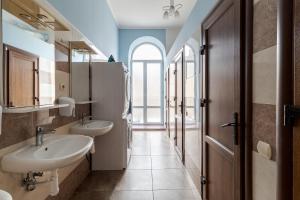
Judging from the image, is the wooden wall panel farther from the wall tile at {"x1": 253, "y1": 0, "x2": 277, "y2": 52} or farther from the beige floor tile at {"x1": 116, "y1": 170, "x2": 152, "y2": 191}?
the beige floor tile at {"x1": 116, "y1": 170, "x2": 152, "y2": 191}

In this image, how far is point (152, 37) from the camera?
25.7 feet

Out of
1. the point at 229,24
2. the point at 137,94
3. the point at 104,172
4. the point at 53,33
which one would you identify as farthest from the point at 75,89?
the point at 137,94

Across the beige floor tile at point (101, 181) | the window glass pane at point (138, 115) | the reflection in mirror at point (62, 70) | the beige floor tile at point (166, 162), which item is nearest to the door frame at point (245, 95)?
the reflection in mirror at point (62, 70)

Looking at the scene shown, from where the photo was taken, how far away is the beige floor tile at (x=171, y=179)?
3086 millimetres

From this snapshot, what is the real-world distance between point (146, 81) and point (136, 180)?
5431mm

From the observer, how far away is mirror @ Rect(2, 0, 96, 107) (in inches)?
63.0

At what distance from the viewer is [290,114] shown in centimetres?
103

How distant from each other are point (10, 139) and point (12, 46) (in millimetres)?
634

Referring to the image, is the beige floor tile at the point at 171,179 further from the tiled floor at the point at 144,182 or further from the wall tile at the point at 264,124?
the wall tile at the point at 264,124

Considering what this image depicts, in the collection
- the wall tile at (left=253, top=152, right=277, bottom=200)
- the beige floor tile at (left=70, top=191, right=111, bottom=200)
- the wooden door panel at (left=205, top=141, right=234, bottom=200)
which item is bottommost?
the beige floor tile at (left=70, top=191, right=111, bottom=200)

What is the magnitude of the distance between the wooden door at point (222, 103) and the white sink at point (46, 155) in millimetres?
1100

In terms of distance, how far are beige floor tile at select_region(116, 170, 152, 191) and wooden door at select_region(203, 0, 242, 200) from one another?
35.9 inches

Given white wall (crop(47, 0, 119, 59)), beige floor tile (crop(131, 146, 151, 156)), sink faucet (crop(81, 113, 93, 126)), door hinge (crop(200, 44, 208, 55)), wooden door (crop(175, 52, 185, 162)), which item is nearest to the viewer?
door hinge (crop(200, 44, 208, 55))

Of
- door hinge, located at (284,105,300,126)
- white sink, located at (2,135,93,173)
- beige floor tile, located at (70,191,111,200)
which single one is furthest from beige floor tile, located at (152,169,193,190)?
door hinge, located at (284,105,300,126)
